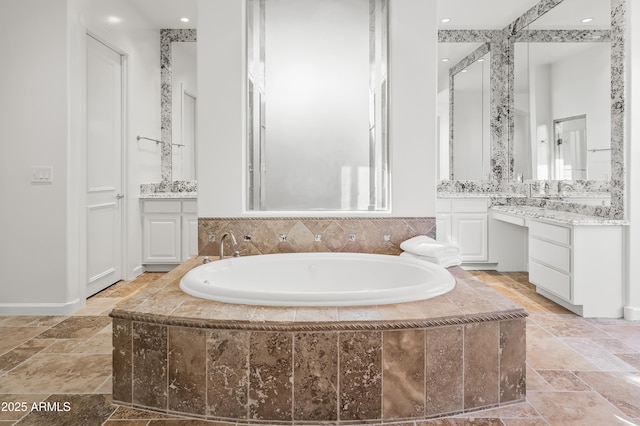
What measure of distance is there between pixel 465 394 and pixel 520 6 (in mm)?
4104

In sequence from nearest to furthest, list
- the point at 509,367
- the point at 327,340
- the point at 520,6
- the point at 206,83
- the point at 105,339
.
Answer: the point at 327,340 < the point at 509,367 < the point at 105,339 < the point at 206,83 < the point at 520,6

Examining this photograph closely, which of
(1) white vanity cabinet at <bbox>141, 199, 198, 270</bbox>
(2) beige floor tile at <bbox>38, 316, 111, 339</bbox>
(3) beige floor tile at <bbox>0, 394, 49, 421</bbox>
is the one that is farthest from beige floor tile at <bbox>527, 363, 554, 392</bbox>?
(1) white vanity cabinet at <bbox>141, 199, 198, 270</bbox>

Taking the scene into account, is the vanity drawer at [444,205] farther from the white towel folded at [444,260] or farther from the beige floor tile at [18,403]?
the beige floor tile at [18,403]

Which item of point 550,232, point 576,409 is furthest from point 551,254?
point 576,409

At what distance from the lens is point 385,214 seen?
2980 mm

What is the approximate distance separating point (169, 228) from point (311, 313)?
318cm

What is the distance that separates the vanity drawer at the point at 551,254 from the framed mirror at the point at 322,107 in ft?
4.40

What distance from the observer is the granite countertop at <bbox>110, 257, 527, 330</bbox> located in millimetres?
1718

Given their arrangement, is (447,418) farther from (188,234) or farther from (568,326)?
(188,234)

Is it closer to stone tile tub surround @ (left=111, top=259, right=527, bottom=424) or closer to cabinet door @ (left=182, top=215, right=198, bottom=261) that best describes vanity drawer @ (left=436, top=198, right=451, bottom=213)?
cabinet door @ (left=182, top=215, right=198, bottom=261)

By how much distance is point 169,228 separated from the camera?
4578mm

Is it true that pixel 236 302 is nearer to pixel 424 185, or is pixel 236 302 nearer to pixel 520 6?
pixel 424 185

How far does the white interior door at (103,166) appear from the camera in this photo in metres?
3.66

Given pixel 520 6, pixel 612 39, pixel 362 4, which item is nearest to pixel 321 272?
pixel 362 4
